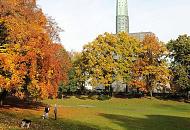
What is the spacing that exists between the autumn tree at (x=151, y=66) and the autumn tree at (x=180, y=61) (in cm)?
193

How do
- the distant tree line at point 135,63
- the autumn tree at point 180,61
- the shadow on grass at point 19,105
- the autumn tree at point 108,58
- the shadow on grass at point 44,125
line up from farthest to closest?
the autumn tree at point 108,58, the distant tree line at point 135,63, the autumn tree at point 180,61, the shadow on grass at point 19,105, the shadow on grass at point 44,125

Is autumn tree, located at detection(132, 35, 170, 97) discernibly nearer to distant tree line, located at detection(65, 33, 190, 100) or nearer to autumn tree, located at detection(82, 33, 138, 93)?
distant tree line, located at detection(65, 33, 190, 100)

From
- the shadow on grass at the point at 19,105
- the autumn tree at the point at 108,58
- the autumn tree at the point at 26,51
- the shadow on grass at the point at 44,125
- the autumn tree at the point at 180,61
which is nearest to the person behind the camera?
the shadow on grass at the point at 44,125

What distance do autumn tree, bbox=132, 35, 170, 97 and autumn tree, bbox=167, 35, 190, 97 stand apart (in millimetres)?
1935

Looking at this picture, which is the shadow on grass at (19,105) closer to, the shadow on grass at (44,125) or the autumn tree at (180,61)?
the shadow on grass at (44,125)

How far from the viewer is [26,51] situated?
157 feet

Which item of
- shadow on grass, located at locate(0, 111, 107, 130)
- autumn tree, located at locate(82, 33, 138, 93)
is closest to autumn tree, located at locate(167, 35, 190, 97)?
autumn tree, located at locate(82, 33, 138, 93)

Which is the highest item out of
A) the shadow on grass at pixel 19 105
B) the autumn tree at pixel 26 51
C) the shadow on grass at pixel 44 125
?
the autumn tree at pixel 26 51

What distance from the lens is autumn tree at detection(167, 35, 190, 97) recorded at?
91.3 m

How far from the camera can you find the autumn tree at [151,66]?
9481cm

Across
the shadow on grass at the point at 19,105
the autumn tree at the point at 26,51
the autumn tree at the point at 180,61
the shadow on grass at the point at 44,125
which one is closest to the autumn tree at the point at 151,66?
the autumn tree at the point at 180,61

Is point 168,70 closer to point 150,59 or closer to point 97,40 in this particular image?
point 150,59

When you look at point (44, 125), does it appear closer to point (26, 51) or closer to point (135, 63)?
point (26, 51)

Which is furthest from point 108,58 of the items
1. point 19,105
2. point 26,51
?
point 26,51
